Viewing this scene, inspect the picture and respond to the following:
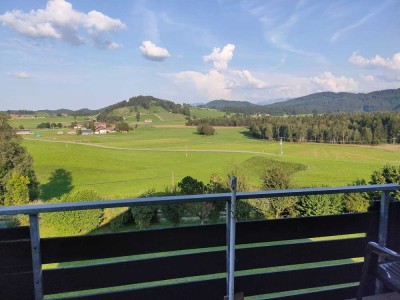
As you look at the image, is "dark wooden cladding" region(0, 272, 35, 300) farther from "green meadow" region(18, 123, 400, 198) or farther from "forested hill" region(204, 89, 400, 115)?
"forested hill" region(204, 89, 400, 115)

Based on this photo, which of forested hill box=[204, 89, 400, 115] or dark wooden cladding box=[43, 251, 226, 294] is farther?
forested hill box=[204, 89, 400, 115]

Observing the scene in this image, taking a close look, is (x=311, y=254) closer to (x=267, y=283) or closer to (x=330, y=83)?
(x=267, y=283)

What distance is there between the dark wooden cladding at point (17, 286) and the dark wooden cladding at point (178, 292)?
20cm

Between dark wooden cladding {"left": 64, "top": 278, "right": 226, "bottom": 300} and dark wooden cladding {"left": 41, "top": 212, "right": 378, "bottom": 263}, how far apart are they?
0.58 ft

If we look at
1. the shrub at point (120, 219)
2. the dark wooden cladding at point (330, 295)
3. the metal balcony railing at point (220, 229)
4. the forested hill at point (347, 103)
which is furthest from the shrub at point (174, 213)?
the forested hill at point (347, 103)

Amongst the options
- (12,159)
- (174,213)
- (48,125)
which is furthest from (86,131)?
(174,213)

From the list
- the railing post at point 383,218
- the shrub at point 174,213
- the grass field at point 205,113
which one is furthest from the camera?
the grass field at point 205,113

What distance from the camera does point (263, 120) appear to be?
175ft

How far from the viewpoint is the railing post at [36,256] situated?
46.9 inches

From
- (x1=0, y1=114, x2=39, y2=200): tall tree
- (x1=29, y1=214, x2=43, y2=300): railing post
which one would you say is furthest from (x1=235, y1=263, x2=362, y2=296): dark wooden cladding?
(x1=0, y1=114, x2=39, y2=200): tall tree

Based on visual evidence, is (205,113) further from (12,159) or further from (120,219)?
(120,219)

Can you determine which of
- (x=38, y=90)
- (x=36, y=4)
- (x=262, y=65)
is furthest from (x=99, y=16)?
(x=262, y=65)

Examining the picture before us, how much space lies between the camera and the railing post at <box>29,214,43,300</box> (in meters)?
1.19

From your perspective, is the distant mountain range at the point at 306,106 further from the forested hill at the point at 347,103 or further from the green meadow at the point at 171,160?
the green meadow at the point at 171,160
